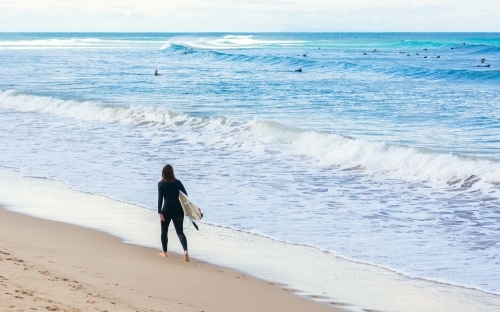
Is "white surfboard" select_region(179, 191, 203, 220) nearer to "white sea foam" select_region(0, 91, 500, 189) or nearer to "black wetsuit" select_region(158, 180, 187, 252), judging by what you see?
"black wetsuit" select_region(158, 180, 187, 252)

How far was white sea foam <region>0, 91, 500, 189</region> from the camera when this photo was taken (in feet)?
50.9

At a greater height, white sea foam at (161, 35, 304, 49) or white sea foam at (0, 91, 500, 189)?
white sea foam at (161, 35, 304, 49)

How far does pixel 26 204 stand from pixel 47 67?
5050 centimetres

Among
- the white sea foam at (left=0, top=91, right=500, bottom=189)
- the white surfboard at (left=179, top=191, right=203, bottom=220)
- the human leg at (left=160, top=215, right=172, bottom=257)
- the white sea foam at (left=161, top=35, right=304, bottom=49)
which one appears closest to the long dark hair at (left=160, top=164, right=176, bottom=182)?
the white surfboard at (left=179, top=191, right=203, bottom=220)

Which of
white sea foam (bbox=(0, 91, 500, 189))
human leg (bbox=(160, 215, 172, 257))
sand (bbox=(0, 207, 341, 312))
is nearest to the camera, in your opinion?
sand (bbox=(0, 207, 341, 312))

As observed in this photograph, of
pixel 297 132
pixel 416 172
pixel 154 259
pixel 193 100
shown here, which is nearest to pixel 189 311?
pixel 154 259

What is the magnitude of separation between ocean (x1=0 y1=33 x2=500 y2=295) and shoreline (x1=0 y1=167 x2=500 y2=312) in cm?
38

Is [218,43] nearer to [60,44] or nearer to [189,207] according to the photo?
[60,44]

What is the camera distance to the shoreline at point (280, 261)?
7738 mm

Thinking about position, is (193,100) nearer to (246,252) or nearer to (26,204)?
(26,204)

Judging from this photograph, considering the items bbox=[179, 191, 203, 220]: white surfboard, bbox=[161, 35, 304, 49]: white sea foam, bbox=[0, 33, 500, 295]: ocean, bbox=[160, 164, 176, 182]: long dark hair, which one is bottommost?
bbox=[0, 33, 500, 295]: ocean

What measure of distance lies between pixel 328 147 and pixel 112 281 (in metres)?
12.1

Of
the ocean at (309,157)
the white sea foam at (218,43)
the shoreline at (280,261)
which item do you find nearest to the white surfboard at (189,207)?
the shoreline at (280,261)

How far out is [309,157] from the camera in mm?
18672
